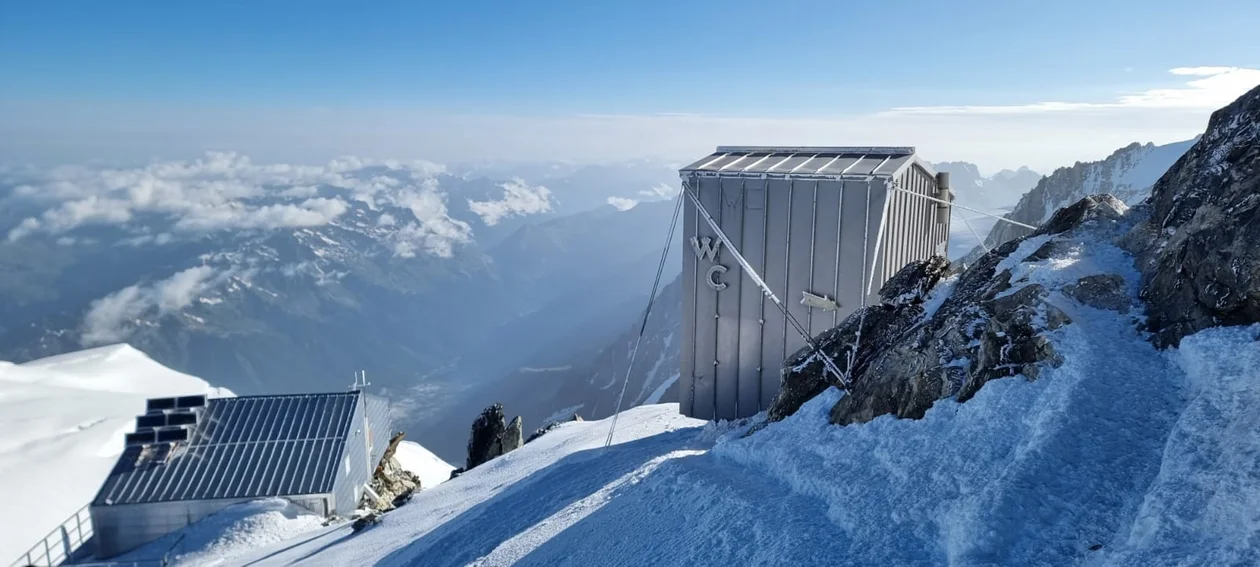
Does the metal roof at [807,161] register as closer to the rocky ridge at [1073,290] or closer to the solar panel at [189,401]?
the rocky ridge at [1073,290]

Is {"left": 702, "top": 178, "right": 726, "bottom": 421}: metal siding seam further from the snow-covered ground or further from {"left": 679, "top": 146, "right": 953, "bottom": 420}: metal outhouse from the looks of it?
the snow-covered ground

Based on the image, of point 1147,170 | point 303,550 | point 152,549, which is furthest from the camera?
point 1147,170

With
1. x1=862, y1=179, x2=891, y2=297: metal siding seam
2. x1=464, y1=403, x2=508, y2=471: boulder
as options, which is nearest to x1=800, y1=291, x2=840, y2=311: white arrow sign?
x1=862, y1=179, x2=891, y2=297: metal siding seam

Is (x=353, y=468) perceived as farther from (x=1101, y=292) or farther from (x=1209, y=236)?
(x=1209, y=236)

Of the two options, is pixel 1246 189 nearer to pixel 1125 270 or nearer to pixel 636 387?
pixel 1125 270

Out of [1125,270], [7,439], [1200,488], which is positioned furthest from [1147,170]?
[7,439]
